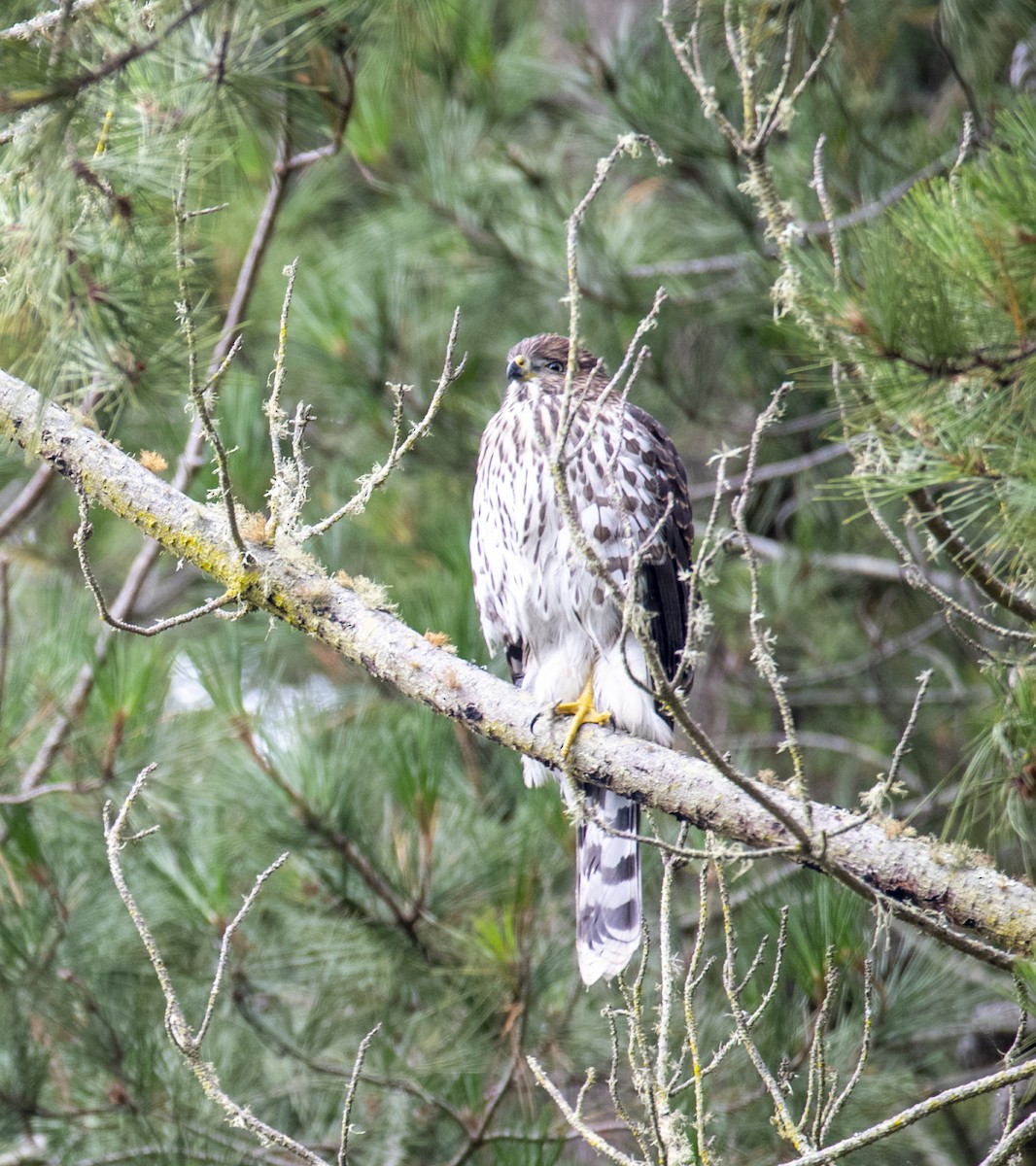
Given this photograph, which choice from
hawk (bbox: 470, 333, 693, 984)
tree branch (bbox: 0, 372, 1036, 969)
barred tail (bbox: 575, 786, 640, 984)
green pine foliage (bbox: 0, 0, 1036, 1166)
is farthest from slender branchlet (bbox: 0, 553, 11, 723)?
barred tail (bbox: 575, 786, 640, 984)

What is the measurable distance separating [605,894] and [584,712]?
0.97 meters

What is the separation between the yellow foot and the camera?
2211 millimetres

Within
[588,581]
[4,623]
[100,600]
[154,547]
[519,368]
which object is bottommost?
[100,600]

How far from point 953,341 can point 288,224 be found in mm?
3766

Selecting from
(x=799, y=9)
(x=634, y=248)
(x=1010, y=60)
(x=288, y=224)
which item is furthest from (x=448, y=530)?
(x=1010, y=60)

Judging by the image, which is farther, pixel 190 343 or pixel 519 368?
pixel 519 368

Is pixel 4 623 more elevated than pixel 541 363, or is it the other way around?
pixel 541 363

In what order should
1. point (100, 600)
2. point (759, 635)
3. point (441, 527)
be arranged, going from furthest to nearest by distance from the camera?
point (441, 527) < point (100, 600) < point (759, 635)

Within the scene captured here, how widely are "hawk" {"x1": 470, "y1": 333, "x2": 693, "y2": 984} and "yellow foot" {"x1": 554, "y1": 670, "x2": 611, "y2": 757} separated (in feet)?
0.10

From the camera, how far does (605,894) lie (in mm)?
3176

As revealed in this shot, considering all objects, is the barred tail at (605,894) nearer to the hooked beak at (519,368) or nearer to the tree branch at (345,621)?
the tree branch at (345,621)

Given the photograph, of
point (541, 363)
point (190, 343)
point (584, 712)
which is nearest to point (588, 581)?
point (584, 712)

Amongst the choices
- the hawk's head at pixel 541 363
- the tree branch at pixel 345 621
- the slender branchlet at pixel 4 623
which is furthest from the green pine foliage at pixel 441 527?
the hawk's head at pixel 541 363

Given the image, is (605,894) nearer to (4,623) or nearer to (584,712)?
(584,712)
